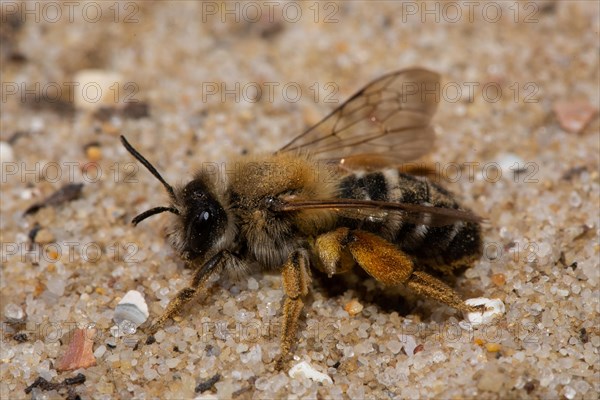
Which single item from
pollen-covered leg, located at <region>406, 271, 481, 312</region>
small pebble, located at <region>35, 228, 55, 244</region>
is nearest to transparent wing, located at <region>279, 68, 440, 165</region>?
pollen-covered leg, located at <region>406, 271, 481, 312</region>

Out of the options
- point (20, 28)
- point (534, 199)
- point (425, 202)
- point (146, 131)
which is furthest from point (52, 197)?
point (534, 199)

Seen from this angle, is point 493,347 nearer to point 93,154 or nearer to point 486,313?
point 486,313

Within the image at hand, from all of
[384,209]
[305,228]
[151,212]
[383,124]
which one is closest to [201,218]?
[151,212]

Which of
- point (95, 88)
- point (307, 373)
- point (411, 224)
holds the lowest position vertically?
point (307, 373)

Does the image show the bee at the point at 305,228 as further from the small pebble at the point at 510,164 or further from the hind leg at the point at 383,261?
the small pebble at the point at 510,164

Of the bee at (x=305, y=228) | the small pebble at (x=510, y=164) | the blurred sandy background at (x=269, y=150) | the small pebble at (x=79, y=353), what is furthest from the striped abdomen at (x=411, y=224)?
the small pebble at (x=79, y=353)

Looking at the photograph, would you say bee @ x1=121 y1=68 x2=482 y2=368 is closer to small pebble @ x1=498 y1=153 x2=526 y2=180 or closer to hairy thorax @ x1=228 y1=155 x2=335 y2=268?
hairy thorax @ x1=228 y1=155 x2=335 y2=268

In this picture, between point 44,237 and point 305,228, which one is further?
point 44,237

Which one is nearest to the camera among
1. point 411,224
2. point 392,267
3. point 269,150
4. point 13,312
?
point 392,267

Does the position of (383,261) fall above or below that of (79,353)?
above
